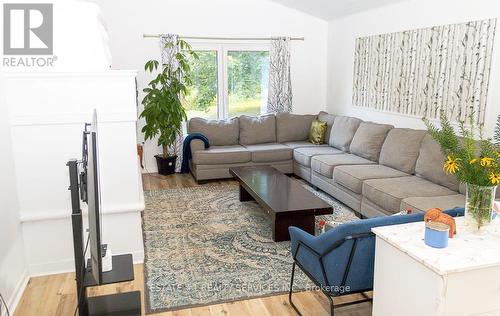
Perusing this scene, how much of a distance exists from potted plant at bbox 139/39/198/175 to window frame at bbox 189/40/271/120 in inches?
15.2

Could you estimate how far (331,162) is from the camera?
489 centimetres

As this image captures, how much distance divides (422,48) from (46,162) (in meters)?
4.03

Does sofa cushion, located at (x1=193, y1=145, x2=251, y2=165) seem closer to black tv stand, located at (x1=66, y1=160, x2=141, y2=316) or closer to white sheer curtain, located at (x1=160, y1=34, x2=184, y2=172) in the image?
white sheer curtain, located at (x1=160, y1=34, x2=184, y2=172)

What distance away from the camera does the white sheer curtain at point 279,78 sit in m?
6.61

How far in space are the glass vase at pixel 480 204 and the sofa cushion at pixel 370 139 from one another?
10.1ft

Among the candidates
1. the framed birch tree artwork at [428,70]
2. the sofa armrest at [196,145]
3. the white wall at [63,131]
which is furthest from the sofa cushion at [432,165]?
the sofa armrest at [196,145]

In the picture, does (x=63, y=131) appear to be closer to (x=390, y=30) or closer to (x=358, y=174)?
(x=358, y=174)

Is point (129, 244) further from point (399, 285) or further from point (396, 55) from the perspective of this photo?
point (396, 55)

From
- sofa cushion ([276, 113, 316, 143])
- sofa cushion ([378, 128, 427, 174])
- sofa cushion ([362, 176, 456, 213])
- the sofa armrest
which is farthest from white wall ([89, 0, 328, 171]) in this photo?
sofa cushion ([362, 176, 456, 213])

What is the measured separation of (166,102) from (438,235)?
4.60m

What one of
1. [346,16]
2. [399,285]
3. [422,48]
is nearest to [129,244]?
[399,285]

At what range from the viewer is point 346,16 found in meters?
6.23

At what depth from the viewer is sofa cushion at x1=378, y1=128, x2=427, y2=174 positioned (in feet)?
14.2

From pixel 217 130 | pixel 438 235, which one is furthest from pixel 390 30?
pixel 438 235
